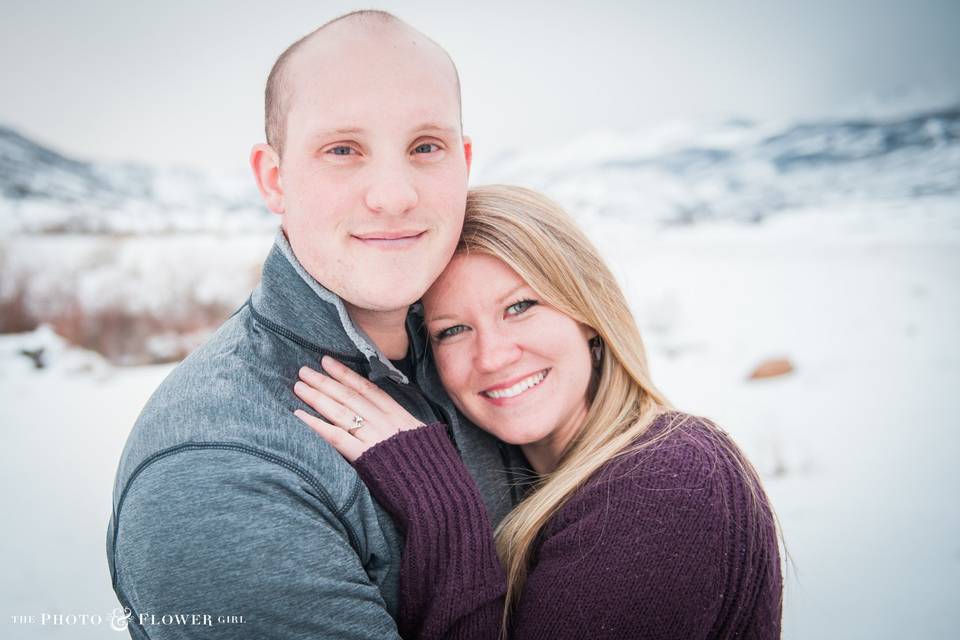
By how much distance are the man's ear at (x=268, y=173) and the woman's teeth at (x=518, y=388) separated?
0.80 metres

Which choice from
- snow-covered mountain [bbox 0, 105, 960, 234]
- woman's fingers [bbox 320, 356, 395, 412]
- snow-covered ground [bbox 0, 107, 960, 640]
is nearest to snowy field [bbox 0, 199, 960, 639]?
snow-covered ground [bbox 0, 107, 960, 640]

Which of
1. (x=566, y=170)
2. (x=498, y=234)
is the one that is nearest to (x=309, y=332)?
(x=498, y=234)

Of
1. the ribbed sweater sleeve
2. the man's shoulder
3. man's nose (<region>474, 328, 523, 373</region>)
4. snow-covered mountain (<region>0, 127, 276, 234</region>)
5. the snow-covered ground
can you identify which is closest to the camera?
the man's shoulder

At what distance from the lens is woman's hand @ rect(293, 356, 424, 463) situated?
133 cm

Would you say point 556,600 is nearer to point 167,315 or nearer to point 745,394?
point 745,394

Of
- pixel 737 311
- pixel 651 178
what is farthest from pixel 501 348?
pixel 651 178

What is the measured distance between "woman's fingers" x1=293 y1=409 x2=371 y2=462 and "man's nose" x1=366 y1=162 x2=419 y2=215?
51cm

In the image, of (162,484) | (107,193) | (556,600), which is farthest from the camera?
(107,193)

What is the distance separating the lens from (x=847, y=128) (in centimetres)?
1102

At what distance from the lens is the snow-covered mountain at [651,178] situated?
844 centimetres

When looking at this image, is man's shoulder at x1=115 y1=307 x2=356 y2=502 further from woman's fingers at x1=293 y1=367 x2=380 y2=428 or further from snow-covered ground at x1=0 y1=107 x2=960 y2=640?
snow-covered ground at x1=0 y1=107 x2=960 y2=640

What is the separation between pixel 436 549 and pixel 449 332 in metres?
0.71

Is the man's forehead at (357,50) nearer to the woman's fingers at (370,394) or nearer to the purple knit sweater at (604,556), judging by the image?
the woman's fingers at (370,394)

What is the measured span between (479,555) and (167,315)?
21.4 ft
